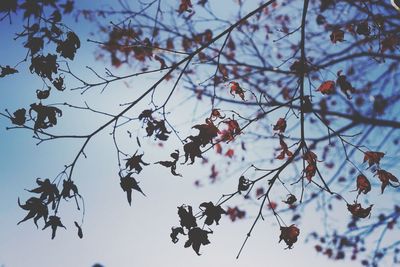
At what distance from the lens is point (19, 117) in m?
2.77

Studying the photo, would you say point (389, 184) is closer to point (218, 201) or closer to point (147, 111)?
point (218, 201)

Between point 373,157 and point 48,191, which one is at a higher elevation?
point 373,157

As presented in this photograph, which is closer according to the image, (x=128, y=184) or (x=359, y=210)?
(x=128, y=184)

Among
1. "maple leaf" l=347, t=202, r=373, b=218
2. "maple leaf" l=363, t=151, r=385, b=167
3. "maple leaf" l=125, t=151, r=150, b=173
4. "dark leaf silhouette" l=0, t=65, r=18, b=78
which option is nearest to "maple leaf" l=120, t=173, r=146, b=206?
"maple leaf" l=125, t=151, r=150, b=173

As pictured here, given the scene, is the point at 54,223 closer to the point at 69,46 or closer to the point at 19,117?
the point at 19,117

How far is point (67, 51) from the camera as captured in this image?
9.50 ft

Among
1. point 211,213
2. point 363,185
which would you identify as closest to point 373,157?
point 363,185

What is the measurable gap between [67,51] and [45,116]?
25.0 inches

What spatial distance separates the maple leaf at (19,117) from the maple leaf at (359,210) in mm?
3016

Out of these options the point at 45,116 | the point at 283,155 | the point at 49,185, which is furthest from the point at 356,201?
the point at 45,116

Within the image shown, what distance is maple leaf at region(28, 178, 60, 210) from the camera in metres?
2.62

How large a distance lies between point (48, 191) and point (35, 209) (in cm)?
18

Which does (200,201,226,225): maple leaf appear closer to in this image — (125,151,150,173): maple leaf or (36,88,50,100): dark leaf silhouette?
(125,151,150,173): maple leaf

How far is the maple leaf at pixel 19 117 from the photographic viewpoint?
2746 millimetres
